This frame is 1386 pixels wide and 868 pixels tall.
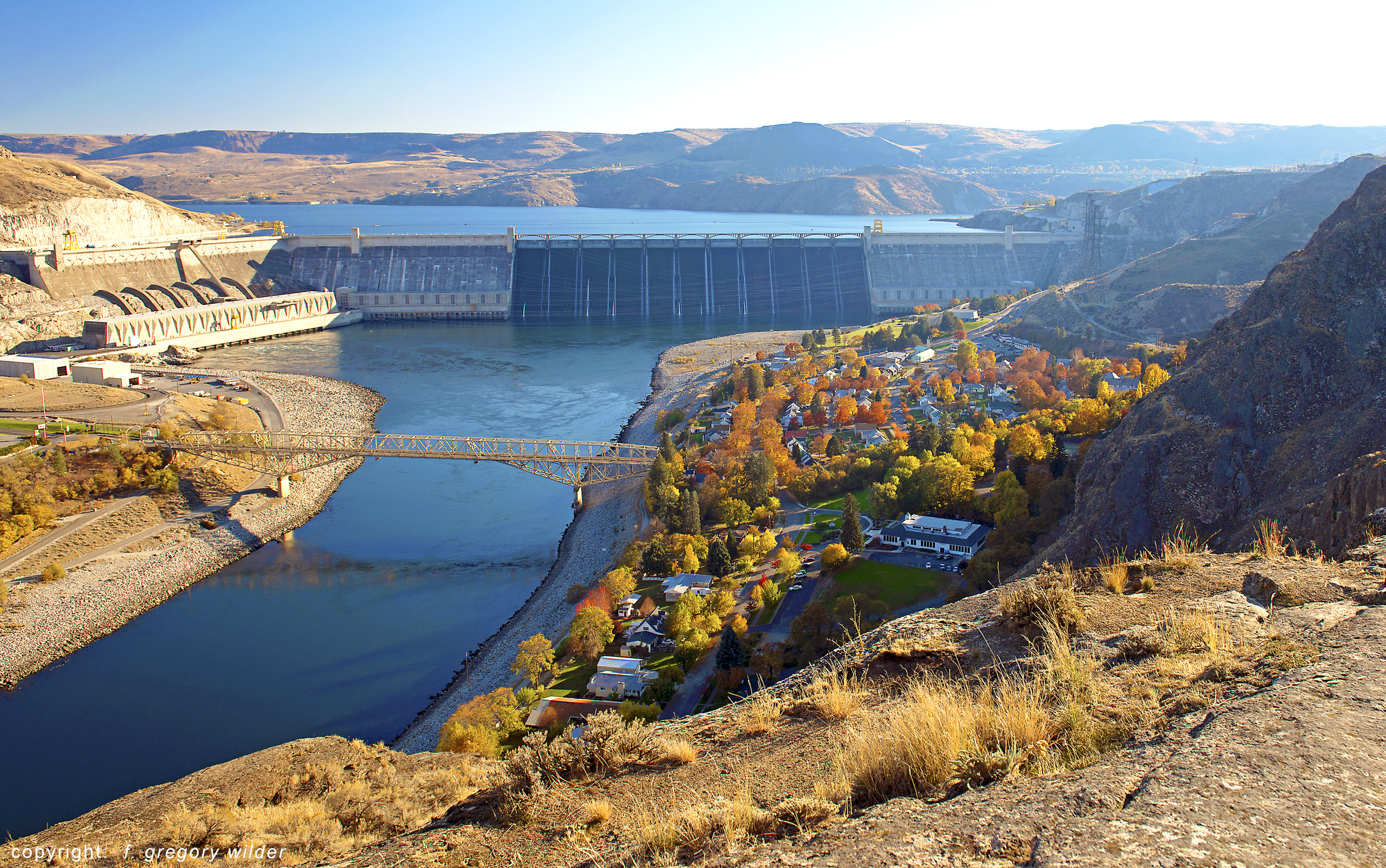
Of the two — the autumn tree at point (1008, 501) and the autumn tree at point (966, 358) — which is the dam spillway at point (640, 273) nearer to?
the autumn tree at point (966, 358)

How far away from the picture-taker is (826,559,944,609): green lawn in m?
13.5

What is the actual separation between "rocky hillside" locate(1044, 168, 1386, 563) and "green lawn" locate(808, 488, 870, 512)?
605 cm

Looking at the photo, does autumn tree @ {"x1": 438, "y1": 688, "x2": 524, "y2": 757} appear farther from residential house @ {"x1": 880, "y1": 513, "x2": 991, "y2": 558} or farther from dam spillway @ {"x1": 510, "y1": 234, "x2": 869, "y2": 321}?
dam spillway @ {"x1": 510, "y1": 234, "x2": 869, "y2": 321}

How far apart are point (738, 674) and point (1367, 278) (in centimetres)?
945

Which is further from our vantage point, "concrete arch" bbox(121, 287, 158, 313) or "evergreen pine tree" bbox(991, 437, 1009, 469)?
"concrete arch" bbox(121, 287, 158, 313)

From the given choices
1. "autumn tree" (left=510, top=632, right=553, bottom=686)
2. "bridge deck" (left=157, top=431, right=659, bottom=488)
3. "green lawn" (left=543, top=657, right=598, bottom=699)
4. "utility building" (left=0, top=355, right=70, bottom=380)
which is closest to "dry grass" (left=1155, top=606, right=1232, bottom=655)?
"green lawn" (left=543, top=657, right=598, bottom=699)

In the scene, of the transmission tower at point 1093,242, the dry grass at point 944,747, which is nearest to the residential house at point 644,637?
the dry grass at point 944,747

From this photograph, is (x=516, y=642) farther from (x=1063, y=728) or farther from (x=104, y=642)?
(x=1063, y=728)

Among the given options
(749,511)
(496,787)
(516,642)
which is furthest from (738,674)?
(496,787)

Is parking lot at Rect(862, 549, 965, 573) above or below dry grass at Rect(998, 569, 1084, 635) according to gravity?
below

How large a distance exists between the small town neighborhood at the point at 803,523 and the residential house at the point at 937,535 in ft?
0.12

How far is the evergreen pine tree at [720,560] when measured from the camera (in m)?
15.2

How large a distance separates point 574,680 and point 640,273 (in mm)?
38982

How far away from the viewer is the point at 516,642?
46.4 ft
